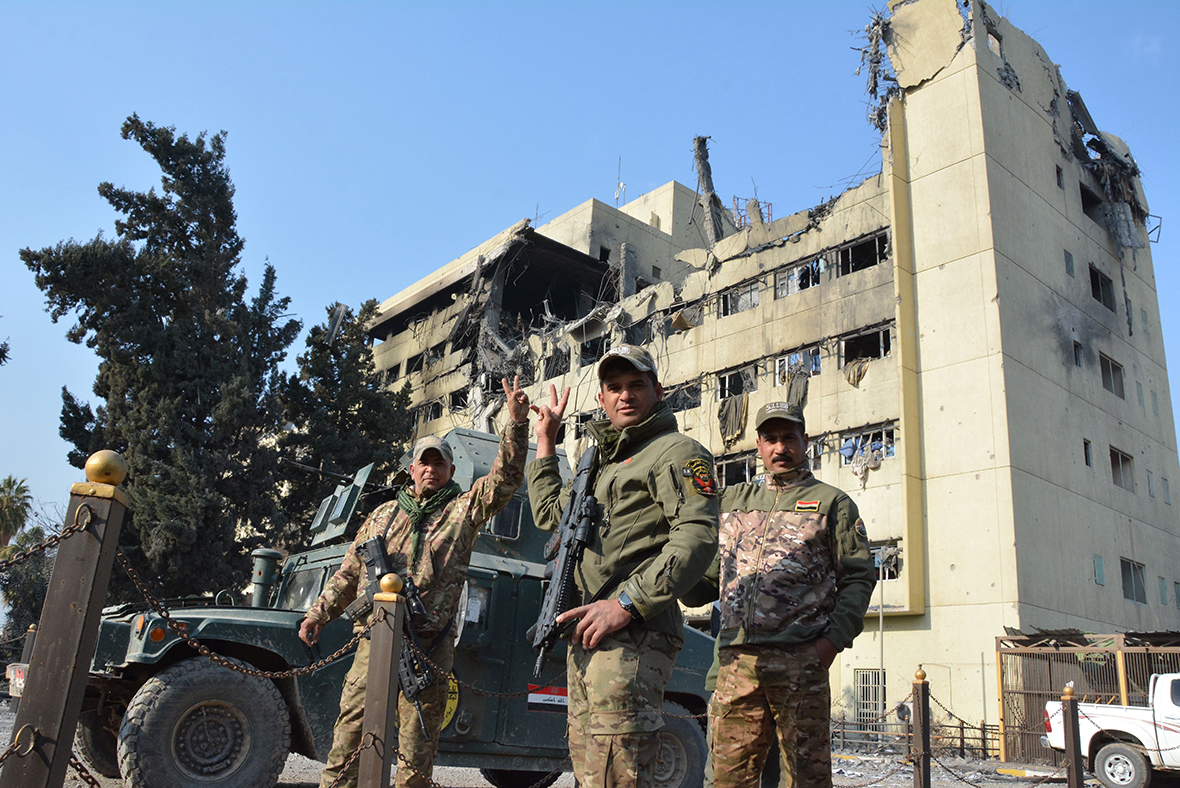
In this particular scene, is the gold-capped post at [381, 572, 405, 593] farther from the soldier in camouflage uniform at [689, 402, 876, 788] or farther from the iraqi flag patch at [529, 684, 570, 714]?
the iraqi flag patch at [529, 684, 570, 714]

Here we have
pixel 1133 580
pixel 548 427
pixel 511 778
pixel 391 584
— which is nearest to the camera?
pixel 548 427

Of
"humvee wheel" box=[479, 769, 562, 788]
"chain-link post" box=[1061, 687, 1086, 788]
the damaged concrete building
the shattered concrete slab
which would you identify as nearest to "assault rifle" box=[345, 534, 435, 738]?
"humvee wheel" box=[479, 769, 562, 788]

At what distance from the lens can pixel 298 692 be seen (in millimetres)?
6031

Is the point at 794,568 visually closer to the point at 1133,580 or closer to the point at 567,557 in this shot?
the point at 567,557

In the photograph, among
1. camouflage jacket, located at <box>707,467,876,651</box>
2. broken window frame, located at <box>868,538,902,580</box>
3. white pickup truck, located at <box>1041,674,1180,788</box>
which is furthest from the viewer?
broken window frame, located at <box>868,538,902,580</box>

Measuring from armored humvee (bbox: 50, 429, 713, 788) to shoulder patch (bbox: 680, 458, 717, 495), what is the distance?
273 cm

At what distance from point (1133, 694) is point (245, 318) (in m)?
22.0

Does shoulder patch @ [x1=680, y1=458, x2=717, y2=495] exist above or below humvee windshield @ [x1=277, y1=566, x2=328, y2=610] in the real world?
above

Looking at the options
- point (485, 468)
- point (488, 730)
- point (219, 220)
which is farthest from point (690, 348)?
point (488, 730)

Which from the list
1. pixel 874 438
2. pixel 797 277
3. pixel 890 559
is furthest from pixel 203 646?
pixel 797 277

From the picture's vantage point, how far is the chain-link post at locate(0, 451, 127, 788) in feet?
8.98

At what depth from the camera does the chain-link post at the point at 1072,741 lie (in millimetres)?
7464

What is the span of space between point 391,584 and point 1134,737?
1057 cm

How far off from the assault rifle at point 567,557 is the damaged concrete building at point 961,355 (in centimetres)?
1727
